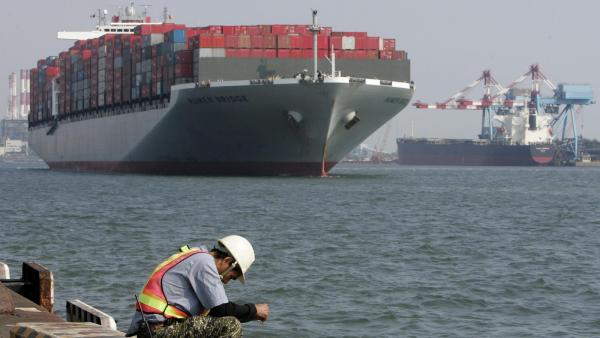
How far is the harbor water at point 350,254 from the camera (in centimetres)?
1606

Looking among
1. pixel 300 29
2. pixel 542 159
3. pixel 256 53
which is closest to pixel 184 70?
pixel 256 53

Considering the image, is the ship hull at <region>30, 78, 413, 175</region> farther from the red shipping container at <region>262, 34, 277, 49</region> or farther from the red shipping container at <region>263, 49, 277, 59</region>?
the red shipping container at <region>262, 34, 277, 49</region>

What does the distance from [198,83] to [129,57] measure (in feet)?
53.2

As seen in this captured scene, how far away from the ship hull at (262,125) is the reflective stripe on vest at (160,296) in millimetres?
51598

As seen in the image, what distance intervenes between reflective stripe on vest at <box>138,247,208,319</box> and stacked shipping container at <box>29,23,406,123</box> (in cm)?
5489

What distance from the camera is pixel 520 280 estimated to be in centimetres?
2006

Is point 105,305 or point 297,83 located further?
point 297,83

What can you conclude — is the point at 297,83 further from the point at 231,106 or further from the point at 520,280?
the point at 520,280

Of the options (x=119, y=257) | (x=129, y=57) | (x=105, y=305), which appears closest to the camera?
(x=105, y=305)

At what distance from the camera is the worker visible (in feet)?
25.3

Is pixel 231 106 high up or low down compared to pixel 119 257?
up

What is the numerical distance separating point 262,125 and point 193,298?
53.6 meters

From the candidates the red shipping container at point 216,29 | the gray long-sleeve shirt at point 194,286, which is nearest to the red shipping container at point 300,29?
the red shipping container at point 216,29

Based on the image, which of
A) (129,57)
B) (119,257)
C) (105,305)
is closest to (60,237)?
(119,257)
